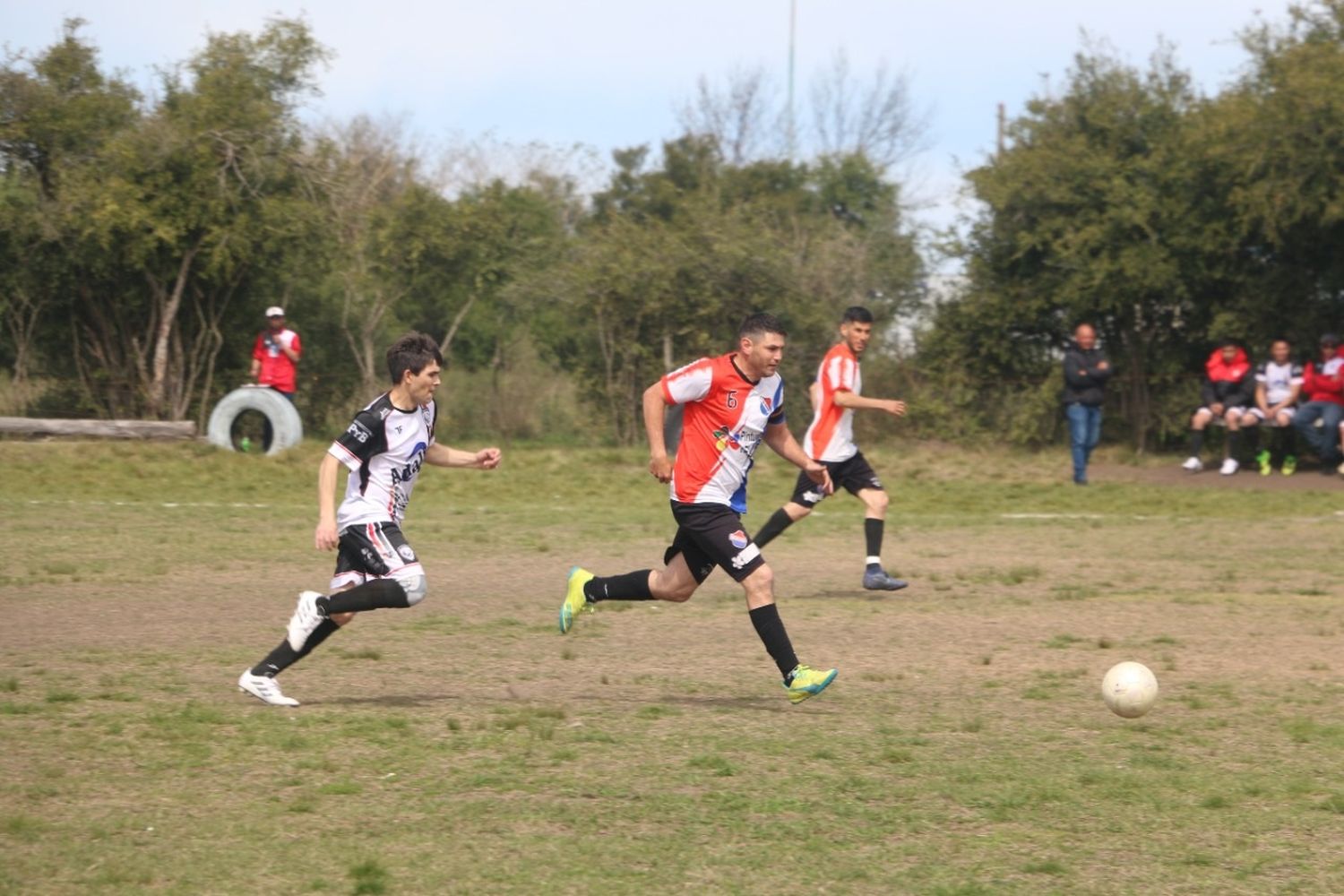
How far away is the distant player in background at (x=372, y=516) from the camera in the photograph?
714cm

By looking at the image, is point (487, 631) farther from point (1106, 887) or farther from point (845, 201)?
point (845, 201)

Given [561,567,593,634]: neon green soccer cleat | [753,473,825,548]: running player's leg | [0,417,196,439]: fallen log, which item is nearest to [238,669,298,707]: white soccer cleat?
[561,567,593,634]: neon green soccer cleat

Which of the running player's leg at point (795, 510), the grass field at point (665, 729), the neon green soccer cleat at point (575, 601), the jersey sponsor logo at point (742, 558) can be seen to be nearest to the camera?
the grass field at point (665, 729)

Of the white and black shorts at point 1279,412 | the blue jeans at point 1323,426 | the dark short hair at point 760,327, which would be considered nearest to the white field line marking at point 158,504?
the dark short hair at point 760,327

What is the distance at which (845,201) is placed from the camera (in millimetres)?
37781

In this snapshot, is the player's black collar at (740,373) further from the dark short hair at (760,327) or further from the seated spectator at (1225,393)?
the seated spectator at (1225,393)

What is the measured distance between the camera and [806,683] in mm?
7234

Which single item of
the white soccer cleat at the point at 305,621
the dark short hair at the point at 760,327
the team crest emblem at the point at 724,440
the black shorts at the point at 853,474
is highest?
the dark short hair at the point at 760,327

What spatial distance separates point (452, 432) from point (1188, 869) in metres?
20.6

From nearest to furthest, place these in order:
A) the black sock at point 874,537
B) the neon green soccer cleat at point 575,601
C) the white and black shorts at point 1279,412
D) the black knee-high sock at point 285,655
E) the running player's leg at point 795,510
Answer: the black knee-high sock at point 285,655, the neon green soccer cleat at point 575,601, the running player's leg at point 795,510, the black sock at point 874,537, the white and black shorts at point 1279,412

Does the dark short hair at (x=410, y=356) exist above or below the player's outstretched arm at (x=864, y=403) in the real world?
above

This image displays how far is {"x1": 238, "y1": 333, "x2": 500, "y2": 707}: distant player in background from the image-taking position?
23.4ft

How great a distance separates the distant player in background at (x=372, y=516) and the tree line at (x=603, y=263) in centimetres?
1550

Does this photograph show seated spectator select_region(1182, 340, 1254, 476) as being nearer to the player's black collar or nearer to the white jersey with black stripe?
the player's black collar
